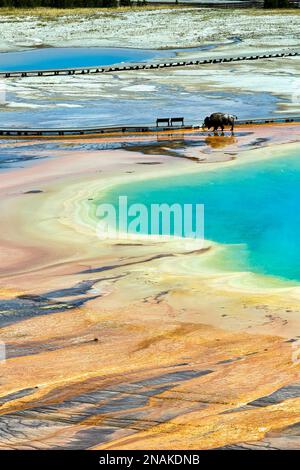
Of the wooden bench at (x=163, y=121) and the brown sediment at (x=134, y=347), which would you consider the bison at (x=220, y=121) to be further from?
the brown sediment at (x=134, y=347)

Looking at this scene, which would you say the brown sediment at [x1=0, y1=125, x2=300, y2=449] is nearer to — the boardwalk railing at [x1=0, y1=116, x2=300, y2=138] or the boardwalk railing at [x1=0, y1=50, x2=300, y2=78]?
the boardwalk railing at [x1=0, y1=116, x2=300, y2=138]

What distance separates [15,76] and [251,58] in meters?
11.2

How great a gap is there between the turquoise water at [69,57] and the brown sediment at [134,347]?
2739 cm

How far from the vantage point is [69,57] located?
147ft

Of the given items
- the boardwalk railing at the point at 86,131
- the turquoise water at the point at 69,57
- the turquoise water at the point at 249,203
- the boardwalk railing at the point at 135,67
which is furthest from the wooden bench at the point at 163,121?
the turquoise water at the point at 69,57

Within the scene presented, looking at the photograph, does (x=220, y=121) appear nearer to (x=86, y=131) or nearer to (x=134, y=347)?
(x=86, y=131)

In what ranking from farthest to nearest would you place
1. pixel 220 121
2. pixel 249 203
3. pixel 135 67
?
pixel 135 67 → pixel 220 121 → pixel 249 203

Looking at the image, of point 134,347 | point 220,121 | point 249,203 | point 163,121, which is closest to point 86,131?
point 163,121

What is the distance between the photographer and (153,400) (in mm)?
8234

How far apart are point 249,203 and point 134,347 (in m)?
7.68

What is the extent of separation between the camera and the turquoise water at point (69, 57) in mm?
41312
